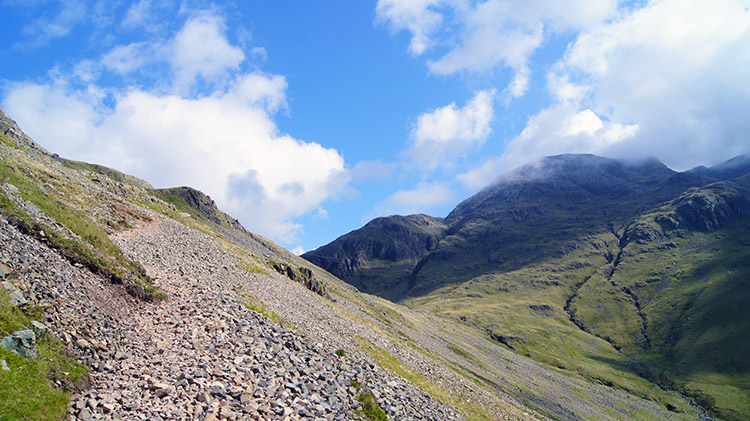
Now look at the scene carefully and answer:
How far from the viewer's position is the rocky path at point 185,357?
18047 mm

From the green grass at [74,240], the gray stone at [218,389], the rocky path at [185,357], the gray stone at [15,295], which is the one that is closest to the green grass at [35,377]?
the gray stone at [15,295]

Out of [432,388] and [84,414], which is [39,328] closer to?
[84,414]

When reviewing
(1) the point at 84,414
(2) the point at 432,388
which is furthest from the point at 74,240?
(2) the point at 432,388

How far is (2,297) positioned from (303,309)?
111 ft

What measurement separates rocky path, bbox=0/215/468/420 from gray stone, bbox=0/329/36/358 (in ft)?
6.12

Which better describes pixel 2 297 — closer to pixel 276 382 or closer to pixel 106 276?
pixel 106 276

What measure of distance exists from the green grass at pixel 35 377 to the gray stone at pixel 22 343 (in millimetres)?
267

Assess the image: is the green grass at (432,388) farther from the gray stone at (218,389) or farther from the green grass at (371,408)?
the gray stone at (218,389)

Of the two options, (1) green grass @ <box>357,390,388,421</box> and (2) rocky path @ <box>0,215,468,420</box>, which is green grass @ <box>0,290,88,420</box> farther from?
(1) green grass @ <box>357,390,388,421</box>

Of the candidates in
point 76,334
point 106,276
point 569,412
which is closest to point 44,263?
point 106,276

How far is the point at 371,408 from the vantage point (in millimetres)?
25875

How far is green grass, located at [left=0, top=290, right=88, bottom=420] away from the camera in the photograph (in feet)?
47.3

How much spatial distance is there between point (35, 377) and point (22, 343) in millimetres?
1877

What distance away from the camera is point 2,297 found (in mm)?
18156
